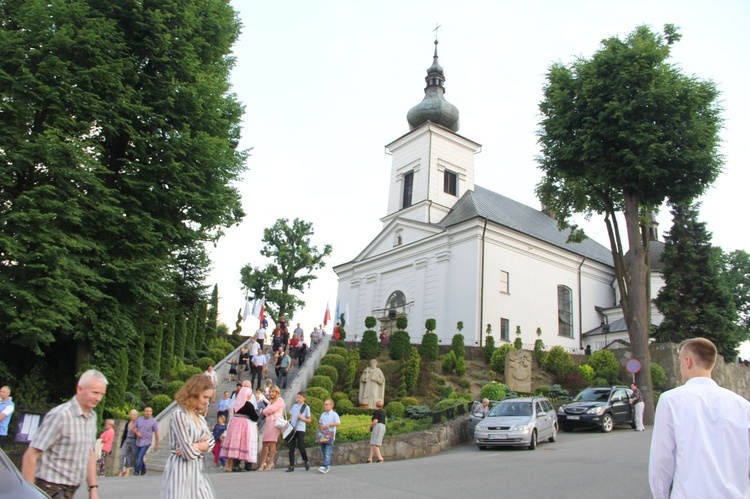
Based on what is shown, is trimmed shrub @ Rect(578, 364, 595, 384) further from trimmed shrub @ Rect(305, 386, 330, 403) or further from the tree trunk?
trimmed shrub @ Rect(305, 386, 330, 403)

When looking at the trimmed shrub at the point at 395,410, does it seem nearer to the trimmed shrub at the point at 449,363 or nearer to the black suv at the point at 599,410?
the black suv at the point at 599,410

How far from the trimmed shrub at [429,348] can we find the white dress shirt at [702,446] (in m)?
25.0

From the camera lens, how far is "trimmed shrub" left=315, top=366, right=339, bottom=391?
80.1 ft

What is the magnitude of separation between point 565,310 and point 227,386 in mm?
28729

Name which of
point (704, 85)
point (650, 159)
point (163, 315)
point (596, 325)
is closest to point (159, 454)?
point (163, 315)

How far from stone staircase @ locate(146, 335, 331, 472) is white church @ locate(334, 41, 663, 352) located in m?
12.2

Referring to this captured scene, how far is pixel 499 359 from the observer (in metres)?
29.6

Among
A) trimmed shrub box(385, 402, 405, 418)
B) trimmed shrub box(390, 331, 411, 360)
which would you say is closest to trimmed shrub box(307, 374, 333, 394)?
trimmed shrub box(385, 402, 405, 418)

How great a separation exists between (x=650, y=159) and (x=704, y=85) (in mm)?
4540

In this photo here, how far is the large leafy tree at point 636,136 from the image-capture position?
2395 centimetres

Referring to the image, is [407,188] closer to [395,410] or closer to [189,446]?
[395,410]

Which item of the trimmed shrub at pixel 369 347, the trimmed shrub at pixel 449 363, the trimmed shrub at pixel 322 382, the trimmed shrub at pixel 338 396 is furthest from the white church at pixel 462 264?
the trimmed shrub at pixel 322 382

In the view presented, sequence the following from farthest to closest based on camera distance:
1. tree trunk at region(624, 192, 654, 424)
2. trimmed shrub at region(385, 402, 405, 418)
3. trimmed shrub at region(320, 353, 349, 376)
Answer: trimmed shrub at region(320, 353, 349, 376) → tree trunk at region(624, 192, 654, 424) → trimmed shrub at region(385, 402, 405, 418)

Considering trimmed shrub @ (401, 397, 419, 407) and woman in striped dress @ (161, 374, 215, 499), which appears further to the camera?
trimmed shrub @ (401, 397, 419, 407)
